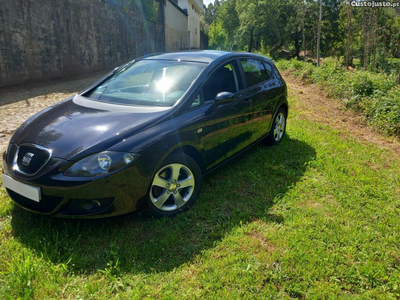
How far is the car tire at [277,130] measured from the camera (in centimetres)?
548

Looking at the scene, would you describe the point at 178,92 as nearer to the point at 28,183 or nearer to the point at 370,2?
the point at 28,183

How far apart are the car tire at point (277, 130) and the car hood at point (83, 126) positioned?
8.71ft

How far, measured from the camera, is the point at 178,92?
3.59 metres

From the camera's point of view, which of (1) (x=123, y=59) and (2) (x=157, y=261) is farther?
(1) (x=123, y=59)

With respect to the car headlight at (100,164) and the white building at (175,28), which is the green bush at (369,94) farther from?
the white building at (175,28)

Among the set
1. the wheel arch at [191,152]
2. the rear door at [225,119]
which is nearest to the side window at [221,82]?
the rear door at [225,119]

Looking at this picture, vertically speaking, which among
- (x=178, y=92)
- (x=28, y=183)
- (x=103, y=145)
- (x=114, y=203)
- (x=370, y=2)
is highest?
(x=370, y=2)

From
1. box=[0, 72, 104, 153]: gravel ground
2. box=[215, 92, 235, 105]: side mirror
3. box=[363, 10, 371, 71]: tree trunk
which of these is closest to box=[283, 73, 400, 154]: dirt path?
box=[215, 92, 235, 105]: side mirror

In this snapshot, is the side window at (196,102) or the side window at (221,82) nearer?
the side window at (196,102)

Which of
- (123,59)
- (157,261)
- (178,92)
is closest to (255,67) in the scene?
(178,92)

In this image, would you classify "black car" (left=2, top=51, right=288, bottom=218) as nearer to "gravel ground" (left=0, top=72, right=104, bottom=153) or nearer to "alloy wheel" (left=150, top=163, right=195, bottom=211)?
"alloy wheel" (left=150, top=163, right=195, bottom=211)

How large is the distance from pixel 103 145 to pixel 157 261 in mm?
1066

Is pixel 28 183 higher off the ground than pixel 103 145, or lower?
lower

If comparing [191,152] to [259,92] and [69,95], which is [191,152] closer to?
[259,92]
